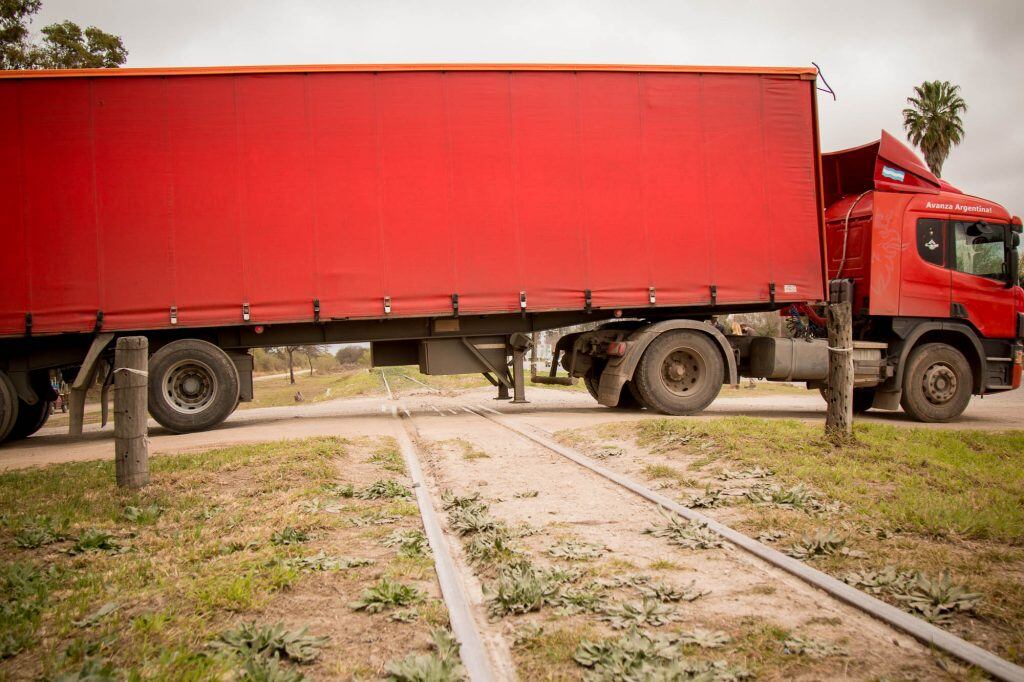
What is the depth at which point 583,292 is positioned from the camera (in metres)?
11.3

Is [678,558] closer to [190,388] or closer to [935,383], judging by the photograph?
[190,388]

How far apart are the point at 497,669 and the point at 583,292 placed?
29.5 ft

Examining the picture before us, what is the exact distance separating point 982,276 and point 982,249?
46 centimetres

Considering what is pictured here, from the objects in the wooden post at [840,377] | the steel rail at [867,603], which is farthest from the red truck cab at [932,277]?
the steel rail at [867,603]

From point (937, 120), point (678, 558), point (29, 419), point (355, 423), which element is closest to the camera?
point (678, 558)

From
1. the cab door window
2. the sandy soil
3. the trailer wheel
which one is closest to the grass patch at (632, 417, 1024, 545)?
the sandy soil

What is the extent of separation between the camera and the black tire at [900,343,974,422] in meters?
11.1

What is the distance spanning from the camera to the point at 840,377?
7250mm

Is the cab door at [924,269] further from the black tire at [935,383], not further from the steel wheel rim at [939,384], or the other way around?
the steel wheel rim at [939,384]

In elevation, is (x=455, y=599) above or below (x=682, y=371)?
below

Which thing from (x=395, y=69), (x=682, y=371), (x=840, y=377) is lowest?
(x=682, y=371)

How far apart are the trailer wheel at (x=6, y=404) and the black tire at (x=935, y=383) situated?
14.0m

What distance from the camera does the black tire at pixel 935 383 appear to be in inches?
437

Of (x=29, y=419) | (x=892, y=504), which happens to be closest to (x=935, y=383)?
(x=892, y=504)
